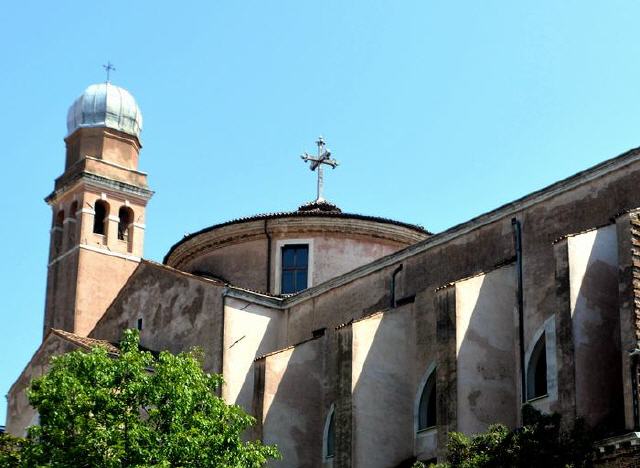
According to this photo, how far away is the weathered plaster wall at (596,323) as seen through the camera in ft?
78.5

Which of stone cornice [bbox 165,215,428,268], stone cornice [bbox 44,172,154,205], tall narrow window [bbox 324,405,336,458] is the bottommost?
tall narrow window [bbox 324,405,336,458]

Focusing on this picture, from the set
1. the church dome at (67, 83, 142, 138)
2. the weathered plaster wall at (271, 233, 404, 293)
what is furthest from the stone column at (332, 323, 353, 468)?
the church dome at (67, 83, 142, 138)

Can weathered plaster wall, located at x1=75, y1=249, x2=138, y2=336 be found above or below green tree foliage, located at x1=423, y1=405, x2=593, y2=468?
above

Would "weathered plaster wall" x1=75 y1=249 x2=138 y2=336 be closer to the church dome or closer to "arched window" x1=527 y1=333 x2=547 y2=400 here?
the church dome

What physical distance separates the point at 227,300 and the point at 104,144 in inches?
570

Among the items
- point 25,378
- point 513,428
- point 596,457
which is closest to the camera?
point 596,457

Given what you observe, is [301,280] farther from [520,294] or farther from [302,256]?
[520,294]

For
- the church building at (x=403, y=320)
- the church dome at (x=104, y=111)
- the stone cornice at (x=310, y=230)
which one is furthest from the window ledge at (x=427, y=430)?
the church dome at (x=104, y=111)

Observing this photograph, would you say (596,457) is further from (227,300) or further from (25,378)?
(25,378)

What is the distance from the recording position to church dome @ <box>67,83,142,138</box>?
46031 millimetres

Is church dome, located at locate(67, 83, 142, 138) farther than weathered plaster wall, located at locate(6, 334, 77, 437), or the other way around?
church dome, located at locate(67, 83, 142, 138)

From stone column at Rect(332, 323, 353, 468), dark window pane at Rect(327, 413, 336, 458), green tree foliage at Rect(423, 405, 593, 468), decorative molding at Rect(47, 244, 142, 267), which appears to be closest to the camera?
green tree foliage at Rect(423, 405, 593, 468)

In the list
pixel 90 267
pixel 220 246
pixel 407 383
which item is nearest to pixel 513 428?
pixel 407 383

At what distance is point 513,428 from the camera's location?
2686 cm
